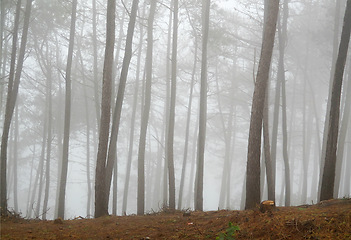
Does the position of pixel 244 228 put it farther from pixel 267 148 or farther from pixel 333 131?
pixel 267 148

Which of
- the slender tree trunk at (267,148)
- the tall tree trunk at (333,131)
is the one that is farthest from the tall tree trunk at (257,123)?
the slender tree trunk at (267,148)

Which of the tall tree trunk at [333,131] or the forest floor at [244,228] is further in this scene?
the tall tree trunk at [333,131]

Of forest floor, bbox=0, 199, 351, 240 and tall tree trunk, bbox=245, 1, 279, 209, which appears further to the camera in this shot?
tall tree trunk, bbox=245, 1, 279, 209

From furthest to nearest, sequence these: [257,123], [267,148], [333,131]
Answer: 1. [267,148]
2. [333,131]
3. [257,123]

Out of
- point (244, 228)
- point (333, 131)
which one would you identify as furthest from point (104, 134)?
point (333, 131)

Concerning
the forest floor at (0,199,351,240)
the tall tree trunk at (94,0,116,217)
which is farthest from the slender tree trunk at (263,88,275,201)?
the tall tree trunk at (94,0,116,217)

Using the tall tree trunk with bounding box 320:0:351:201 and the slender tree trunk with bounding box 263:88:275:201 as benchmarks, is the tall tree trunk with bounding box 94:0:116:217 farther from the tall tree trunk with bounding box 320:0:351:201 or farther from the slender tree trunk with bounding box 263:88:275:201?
the tall tree trunk with bounding box 320:0:351:201

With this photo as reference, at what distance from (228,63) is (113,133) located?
13.4 metres

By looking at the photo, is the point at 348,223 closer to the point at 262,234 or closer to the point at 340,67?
the point at 262,234

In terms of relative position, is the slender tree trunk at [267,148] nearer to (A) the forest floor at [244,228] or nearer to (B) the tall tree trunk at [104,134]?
(A) the forest floor at [244,228]

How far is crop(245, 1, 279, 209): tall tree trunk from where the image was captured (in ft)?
21.6

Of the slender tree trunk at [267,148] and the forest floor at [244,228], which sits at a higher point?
the slender tree trunk at [267,148]

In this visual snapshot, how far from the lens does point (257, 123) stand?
6789 mm

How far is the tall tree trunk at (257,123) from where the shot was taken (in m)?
6.59
